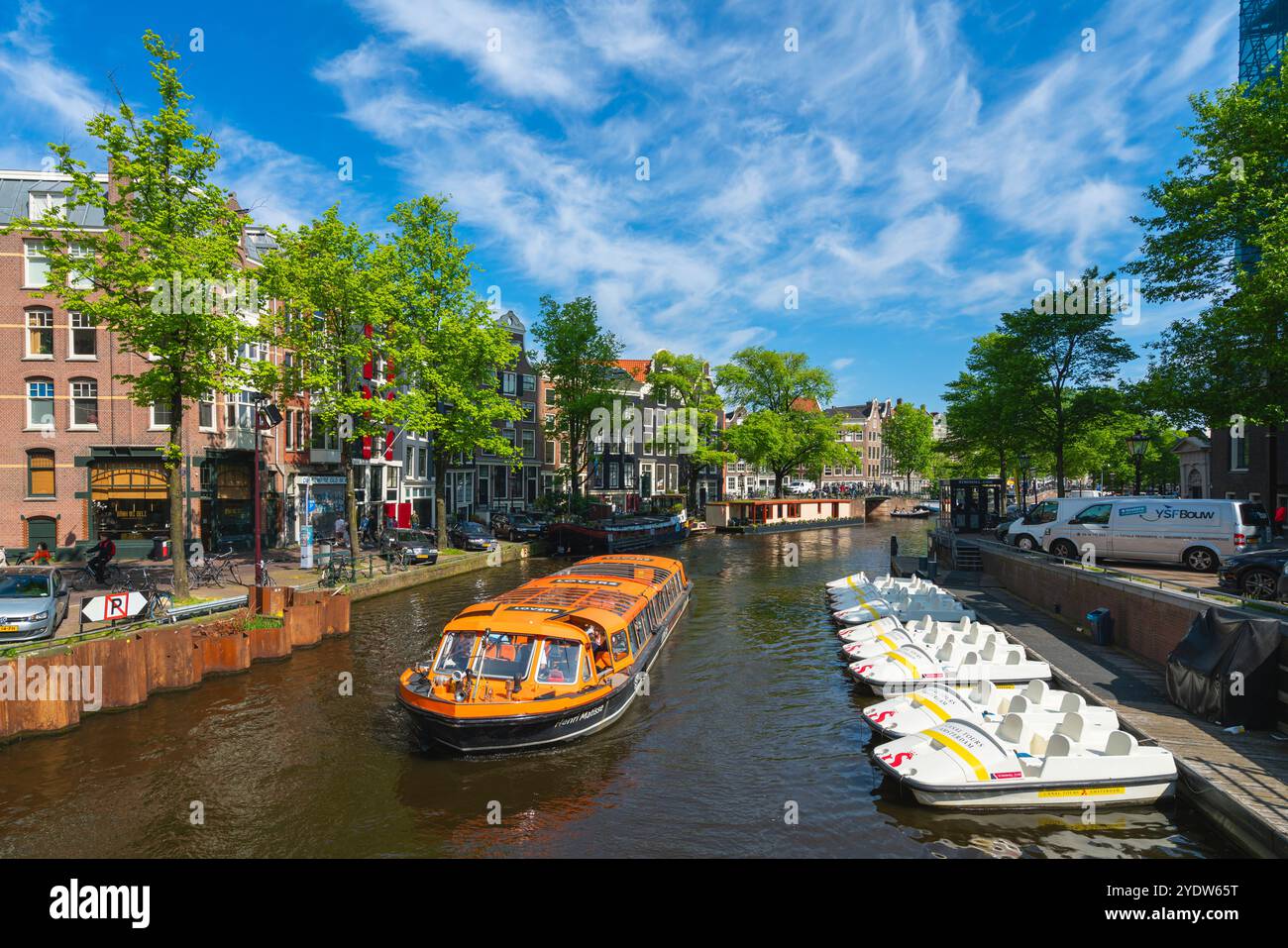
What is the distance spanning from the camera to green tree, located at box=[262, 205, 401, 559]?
92.6 feet

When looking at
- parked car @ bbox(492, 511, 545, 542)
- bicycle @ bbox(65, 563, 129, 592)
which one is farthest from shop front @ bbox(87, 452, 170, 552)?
parked car @ bbox(492, 511, 545, 542)

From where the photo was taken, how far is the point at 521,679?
41.8ft

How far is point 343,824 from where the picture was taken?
1034 centimetres

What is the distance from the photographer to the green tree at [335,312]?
2822cm

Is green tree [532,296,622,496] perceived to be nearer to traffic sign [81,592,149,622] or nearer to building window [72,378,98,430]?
building window [72,378,98,430]

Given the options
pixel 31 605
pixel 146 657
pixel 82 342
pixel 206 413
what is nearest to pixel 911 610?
pixel 146 657

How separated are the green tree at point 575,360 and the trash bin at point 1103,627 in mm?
37134

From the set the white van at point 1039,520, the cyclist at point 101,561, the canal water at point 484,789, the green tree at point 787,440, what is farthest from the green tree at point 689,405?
the canal water at point 484,789

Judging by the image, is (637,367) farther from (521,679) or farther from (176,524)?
(521,679)

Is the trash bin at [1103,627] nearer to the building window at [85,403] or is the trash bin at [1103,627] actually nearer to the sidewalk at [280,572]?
the sidewalk at [280,572]
